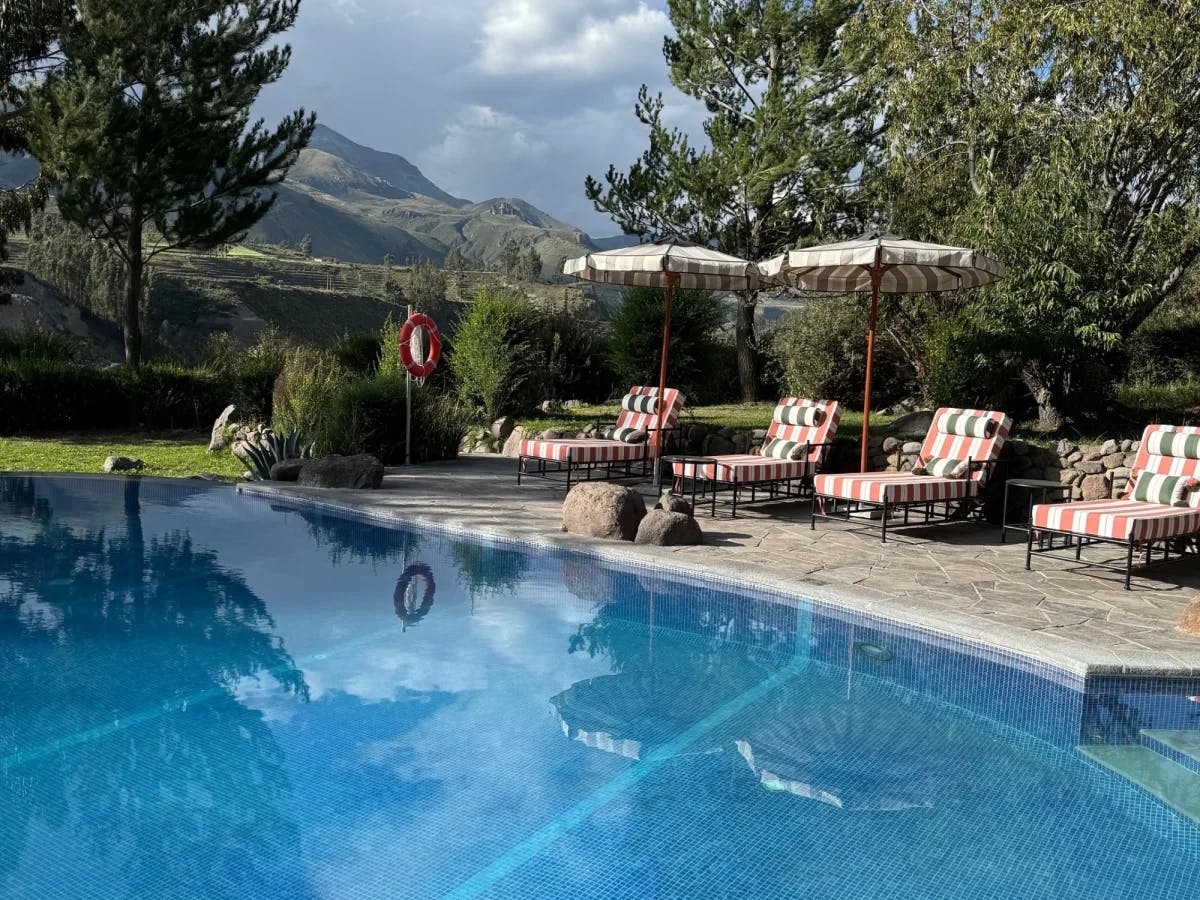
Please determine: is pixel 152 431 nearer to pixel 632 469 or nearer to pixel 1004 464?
pixel 632 469

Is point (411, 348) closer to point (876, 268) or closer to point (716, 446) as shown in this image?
point (716, 446)

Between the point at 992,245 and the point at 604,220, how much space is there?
10596 mm

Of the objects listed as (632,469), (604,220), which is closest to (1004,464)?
(632,469)

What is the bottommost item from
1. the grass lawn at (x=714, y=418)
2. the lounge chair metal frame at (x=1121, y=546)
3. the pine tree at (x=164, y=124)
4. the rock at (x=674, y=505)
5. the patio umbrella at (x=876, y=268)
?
the lounge chair metal frame at (x=1121, y=546)

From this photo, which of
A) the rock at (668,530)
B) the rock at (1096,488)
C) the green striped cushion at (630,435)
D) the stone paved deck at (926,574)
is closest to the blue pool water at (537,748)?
the stone paved deck at (926,574)

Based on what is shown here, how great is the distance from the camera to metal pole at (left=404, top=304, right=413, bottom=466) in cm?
1134

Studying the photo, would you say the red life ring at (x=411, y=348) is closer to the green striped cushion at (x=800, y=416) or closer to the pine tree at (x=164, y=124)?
the green striped cushion at (x=800, y=416)

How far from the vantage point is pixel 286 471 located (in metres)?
10.3

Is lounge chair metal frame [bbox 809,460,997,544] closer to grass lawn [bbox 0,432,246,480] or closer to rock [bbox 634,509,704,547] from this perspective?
rock [bbox 634,509,704,547]

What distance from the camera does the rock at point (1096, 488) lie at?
846 centimetres

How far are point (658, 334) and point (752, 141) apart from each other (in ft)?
19.9

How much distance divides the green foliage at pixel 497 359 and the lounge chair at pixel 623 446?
2.77 m

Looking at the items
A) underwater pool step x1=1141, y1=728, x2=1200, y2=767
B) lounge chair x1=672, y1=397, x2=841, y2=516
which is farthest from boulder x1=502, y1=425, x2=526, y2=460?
underwater pool step x1=1141, y1=728, x2=1200, y2=767

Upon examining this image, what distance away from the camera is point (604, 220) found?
2056cm
